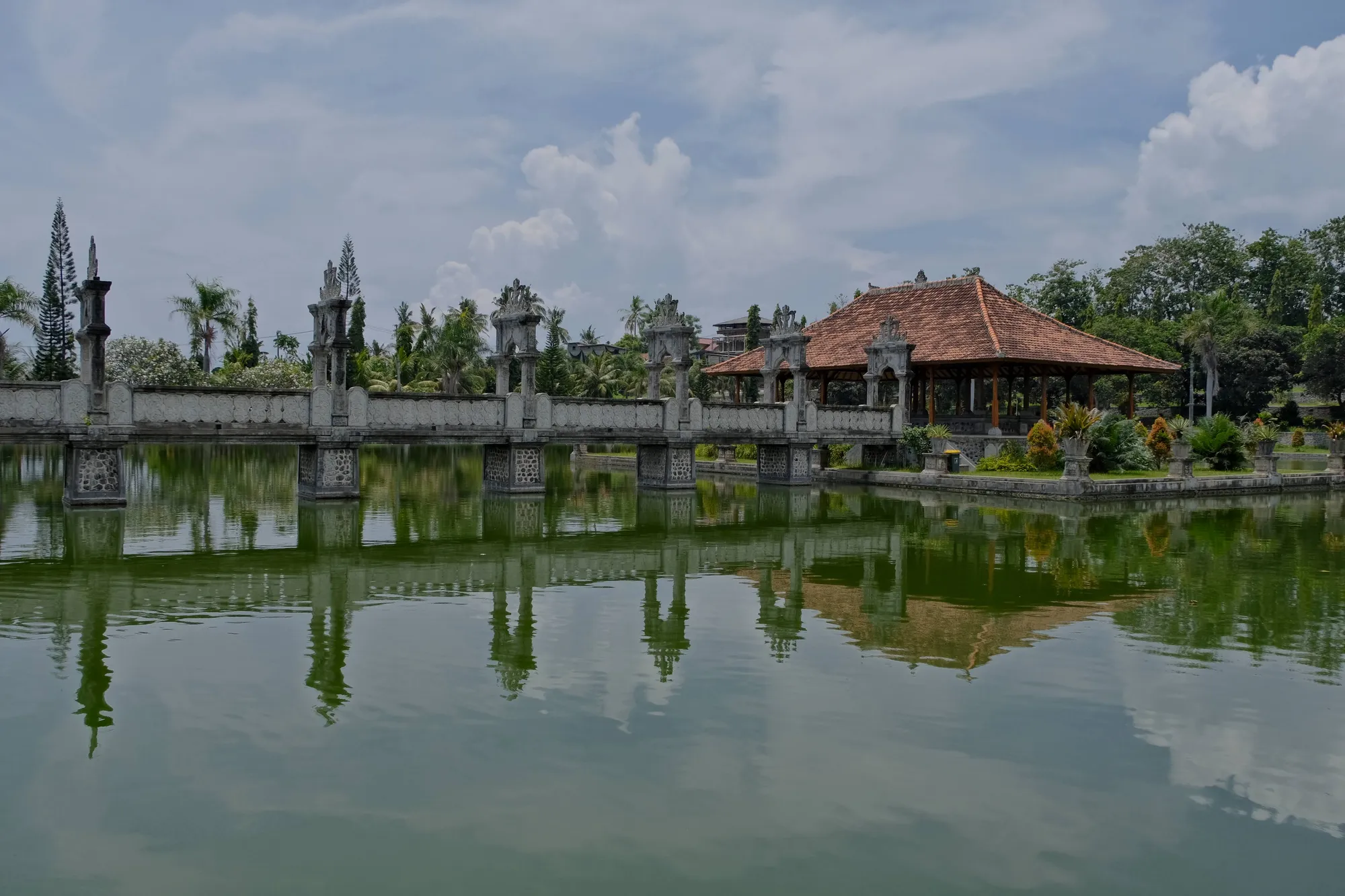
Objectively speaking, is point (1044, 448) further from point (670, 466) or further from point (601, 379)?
point (601, 379)

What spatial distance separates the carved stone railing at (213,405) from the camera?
20.5 meters

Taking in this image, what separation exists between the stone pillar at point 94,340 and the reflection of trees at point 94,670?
29.2ft

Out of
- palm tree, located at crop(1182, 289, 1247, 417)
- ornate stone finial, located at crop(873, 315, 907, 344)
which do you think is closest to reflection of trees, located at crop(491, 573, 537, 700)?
ornate stone finial, located at crop(873, 315, 907, 344)

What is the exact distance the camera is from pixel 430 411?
23859 mm

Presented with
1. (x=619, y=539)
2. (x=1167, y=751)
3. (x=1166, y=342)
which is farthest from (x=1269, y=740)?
(x=1166, y=342)

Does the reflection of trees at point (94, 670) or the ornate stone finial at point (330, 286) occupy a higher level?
the ornate stone finial at point (330, 286)

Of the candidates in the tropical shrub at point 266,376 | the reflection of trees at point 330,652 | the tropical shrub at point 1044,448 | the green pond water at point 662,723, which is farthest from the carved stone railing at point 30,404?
the tropical shrub at point 266,376

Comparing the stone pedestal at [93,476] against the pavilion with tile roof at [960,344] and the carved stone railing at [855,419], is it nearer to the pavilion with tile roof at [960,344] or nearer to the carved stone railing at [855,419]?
the carved stone railing at [855,419]

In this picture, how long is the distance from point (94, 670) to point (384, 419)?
14.5 meters

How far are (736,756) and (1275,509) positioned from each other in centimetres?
2206

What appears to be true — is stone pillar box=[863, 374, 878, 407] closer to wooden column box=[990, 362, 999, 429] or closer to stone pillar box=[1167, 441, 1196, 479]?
wooden column box=[990, 362, 999, 429]

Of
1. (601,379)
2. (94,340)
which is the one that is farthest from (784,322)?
(601,379)

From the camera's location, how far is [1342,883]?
559 cm

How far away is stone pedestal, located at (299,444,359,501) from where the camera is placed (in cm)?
2258
